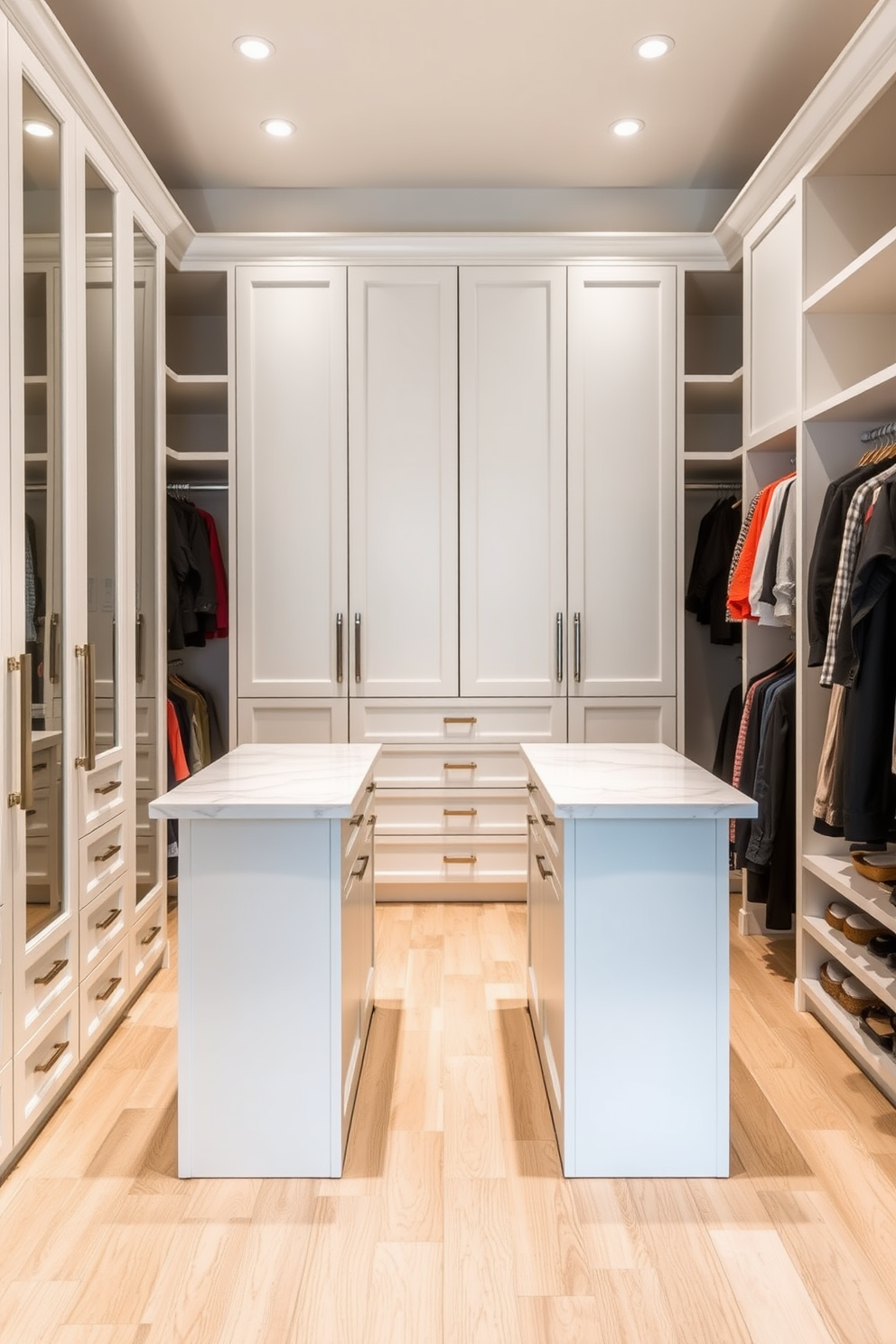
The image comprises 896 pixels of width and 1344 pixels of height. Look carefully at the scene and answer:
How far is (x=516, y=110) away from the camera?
3424 mm

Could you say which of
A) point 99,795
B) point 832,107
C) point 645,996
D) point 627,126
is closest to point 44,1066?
point 99,795

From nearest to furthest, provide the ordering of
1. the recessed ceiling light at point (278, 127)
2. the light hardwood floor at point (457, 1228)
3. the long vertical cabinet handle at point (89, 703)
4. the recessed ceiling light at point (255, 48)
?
the light hardwood floor at point (457, 1228), the long vertical cabinet handle at point (89, 703), the recessed ceiling light at point (255, 48), the recessed ceiling light at point (278, 127)

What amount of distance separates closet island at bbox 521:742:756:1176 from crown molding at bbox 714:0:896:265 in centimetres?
183

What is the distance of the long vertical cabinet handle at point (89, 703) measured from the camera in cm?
244

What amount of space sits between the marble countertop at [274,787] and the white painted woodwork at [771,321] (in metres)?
1.78

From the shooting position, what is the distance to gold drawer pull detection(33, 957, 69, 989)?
2180 millimetres

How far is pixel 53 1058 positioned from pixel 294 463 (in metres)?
2.36

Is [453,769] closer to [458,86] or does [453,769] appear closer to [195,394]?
[195,394]

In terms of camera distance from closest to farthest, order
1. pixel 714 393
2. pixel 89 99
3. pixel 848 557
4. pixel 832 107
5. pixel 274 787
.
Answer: pixel 274 787 → pixel 848 557 → pixel 89 99 → pixel 832 107 → pixel 714 393

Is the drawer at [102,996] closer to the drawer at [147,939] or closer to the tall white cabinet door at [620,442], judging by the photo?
the drawer at [147,939]

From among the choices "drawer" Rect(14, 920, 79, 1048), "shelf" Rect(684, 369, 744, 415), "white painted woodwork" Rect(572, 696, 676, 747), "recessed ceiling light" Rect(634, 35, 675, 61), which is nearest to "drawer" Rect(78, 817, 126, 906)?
"drawer" Rect(14, 920, 79, 1048)

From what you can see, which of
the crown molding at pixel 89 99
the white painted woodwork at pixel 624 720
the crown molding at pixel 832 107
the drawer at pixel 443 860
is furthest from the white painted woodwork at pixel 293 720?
the crown molding at pixel 832 107

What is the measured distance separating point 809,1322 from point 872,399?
208 centimetres

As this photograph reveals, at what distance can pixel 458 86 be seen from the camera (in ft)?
10.7
